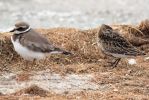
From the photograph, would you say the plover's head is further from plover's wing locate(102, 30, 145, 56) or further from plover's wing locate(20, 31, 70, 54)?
plover's wing locate(102, 30, 145, 56)

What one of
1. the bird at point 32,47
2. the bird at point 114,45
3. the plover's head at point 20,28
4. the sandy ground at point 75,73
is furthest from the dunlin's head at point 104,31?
the plover's head at point 20,28

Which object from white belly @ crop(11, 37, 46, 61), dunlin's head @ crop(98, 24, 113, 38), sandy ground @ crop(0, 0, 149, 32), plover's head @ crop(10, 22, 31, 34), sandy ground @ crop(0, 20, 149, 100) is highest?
plover's head @ crop(10, 22, 31, 34)

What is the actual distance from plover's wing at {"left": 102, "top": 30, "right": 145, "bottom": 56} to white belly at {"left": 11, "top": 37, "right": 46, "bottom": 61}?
54.2 inches

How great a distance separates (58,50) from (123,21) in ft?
37.4

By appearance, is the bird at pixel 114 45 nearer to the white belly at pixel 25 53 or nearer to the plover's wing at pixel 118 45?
the plover's wing at pixel 118 45

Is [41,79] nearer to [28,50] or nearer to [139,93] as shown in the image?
[28,50]

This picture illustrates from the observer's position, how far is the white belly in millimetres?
13141

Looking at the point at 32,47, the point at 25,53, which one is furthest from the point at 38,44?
the point at 25,53

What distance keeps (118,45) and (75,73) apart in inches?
44.8

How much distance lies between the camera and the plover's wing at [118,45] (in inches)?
547

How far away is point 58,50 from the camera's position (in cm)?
1335

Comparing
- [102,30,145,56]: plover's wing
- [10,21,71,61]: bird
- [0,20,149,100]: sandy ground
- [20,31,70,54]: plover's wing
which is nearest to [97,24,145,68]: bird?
[102,30,145,56]: plover's wing

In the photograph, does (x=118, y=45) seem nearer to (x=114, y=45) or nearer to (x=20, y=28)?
(x=114, y=45)

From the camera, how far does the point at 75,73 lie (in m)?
13.4
